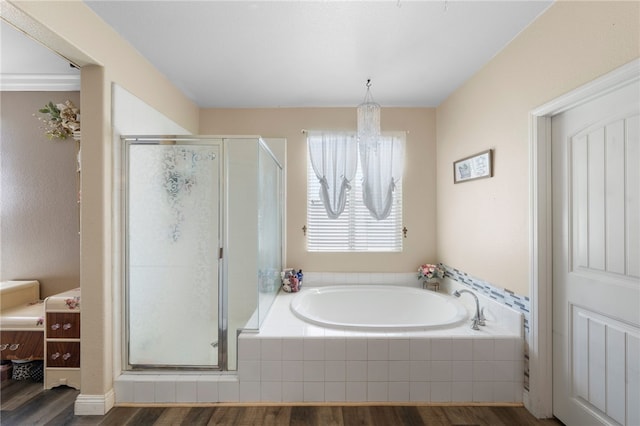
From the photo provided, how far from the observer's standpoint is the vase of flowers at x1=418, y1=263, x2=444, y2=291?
2869mm

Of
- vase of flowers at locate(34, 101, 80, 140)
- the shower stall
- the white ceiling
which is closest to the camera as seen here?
the white ceiling

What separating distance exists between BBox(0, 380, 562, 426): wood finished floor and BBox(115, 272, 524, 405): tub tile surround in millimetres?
57

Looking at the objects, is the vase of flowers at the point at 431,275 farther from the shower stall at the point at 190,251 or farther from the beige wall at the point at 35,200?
the beige wall at the point at 35,200

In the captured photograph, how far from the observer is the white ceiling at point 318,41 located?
5.17ft

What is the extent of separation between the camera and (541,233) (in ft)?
5.54

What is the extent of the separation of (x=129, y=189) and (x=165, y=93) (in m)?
1.00

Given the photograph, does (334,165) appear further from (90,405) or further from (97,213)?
(90,405)

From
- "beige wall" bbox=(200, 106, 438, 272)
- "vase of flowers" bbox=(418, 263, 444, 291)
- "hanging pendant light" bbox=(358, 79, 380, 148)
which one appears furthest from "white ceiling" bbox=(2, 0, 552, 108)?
"vase of flowers" bbox=(418, 263, 444, 291)

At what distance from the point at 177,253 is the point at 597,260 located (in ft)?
8.42

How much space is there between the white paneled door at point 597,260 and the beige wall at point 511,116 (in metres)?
0.17

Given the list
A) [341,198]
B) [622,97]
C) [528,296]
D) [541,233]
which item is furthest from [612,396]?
[341,198]

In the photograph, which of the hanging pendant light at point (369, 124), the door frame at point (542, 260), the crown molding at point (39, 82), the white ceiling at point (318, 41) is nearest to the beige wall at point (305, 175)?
the white ceiling at point (318, 41)

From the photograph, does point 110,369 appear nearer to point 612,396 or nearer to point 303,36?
point 303,36

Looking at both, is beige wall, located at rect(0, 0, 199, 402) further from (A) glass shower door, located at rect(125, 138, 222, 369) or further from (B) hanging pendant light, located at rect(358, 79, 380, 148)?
(B) hanging pendant light, located at rect(358, 79, 380, 148)
